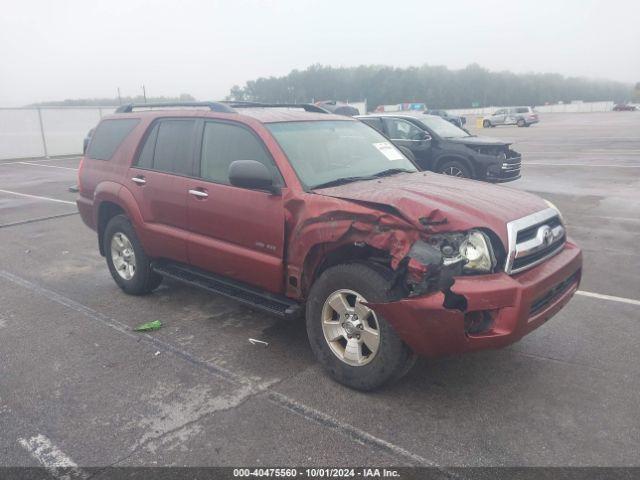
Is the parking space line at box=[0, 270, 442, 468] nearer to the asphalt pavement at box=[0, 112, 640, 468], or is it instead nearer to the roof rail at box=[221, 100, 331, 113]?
the asphalt pavement at box=[0, 112, 640, 468]

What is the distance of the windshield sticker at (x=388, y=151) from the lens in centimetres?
477

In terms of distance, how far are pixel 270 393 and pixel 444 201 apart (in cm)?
171

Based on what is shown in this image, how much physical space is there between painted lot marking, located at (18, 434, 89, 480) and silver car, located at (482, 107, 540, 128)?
44.5 m

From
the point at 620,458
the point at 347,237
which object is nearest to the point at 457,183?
the point at 347,237

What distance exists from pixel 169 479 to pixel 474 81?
133466 mm

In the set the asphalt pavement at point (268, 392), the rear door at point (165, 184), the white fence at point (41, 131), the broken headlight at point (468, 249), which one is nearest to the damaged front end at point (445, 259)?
the broken headlight at point (468, 249)


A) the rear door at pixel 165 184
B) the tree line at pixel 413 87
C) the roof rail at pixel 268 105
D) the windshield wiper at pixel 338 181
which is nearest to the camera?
the windshield wiper at pixel 338 181

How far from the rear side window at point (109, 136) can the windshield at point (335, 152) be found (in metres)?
1.98

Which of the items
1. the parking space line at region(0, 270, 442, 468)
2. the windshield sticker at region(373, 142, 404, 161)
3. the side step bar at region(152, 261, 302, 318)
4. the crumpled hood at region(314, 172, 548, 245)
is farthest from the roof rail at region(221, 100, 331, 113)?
the parking space line at region(0, 270, 442, 468)

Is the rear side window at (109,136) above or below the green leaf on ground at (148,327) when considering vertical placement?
above

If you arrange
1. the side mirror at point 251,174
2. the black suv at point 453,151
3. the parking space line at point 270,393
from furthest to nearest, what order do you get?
the black suv at point 453,151
the side mirror at point 251,174
the parking space line at point 270,393

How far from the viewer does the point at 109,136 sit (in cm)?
561

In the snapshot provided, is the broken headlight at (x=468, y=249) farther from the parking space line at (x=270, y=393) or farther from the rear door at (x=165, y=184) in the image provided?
the rear door at (x=165, y=184)

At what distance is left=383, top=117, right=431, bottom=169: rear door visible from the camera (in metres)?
11.5
